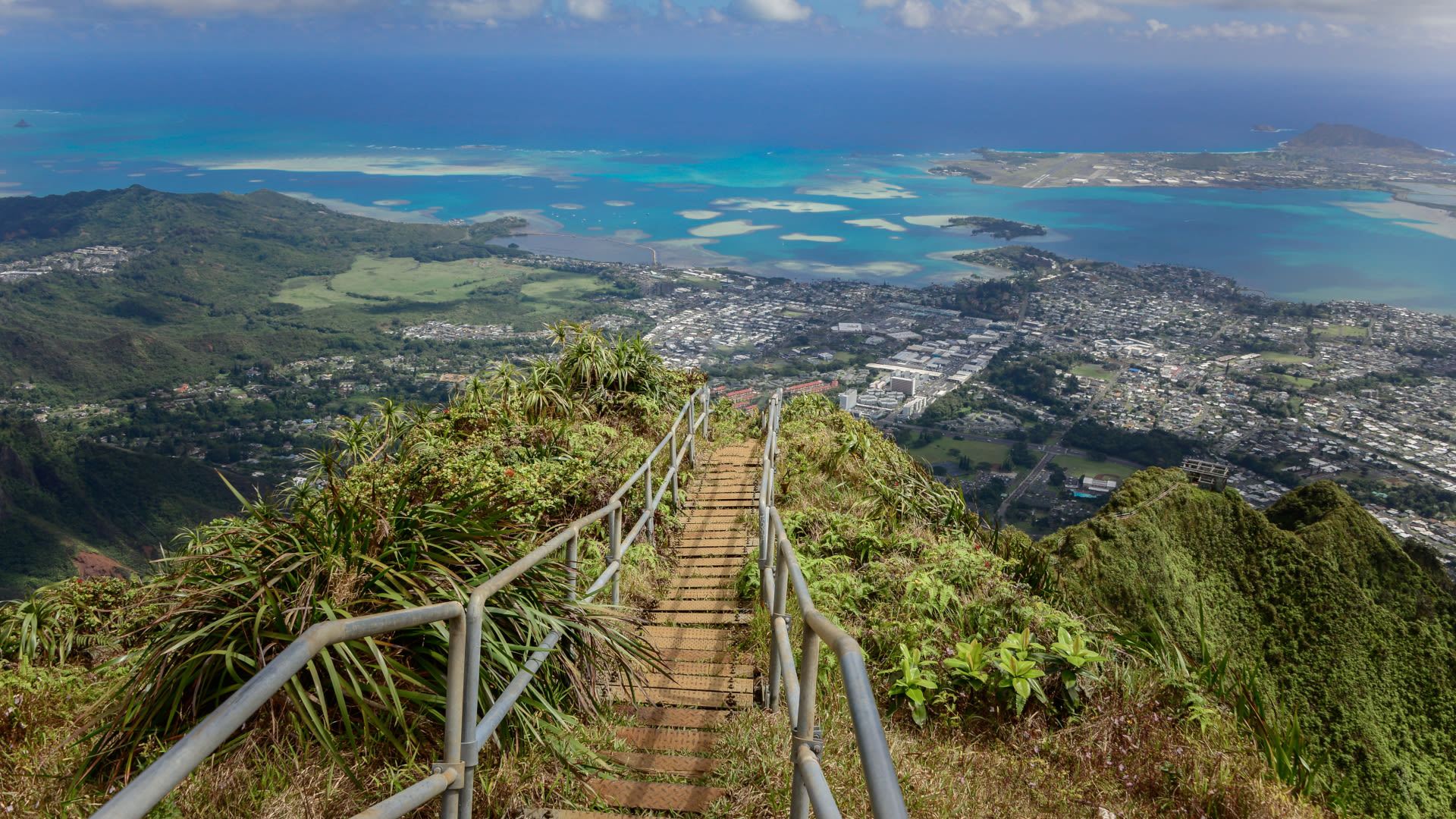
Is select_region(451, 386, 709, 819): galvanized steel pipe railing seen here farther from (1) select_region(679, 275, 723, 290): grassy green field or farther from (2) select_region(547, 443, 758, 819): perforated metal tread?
(1) select_region(679, 275, 723, 290): grassy green field

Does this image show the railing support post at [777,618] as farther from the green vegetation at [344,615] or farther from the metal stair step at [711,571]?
the metal stair step at [711,571]

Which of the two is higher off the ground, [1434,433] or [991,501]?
[991,501]

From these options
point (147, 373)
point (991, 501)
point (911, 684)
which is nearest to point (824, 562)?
point (911, 684)

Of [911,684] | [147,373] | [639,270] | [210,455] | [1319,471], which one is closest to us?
[911,684]

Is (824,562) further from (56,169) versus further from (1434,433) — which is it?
(56,169)

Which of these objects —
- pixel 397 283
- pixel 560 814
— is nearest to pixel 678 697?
pixel 560 814

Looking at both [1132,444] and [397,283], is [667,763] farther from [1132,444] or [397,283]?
[397,283]

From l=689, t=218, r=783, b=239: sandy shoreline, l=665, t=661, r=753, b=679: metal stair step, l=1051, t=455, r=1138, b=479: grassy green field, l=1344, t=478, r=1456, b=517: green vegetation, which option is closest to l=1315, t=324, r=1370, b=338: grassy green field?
l=1344, t=478, r=1456, b=517: green vegetation

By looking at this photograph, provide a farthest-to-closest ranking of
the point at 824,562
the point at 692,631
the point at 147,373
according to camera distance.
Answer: the point at 147,373, the point at 824,562, the point at 692,631
